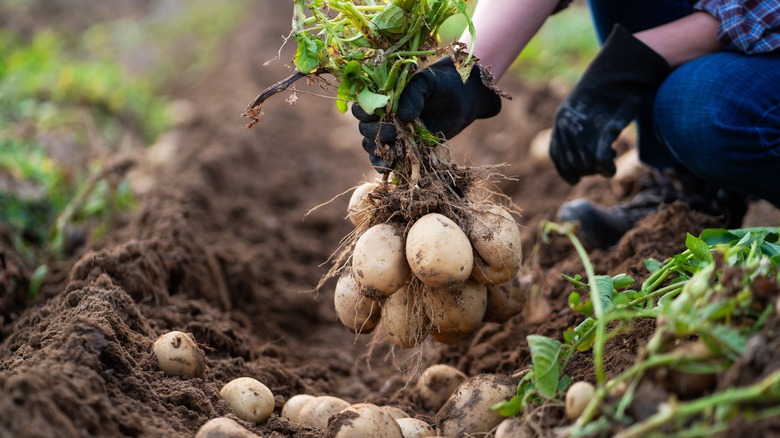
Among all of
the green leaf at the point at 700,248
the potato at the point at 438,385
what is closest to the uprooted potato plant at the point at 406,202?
the potato at the point at 438,385

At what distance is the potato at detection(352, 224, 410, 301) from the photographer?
1.99 m

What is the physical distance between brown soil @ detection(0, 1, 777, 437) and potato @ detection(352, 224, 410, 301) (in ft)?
1.29

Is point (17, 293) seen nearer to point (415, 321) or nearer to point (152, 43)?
point (415, 321)

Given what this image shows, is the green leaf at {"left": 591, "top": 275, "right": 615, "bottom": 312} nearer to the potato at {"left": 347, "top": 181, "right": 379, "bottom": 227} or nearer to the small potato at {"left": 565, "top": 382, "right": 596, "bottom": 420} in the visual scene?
the small potato at {"left": 565, "top": 382, "right": 596, "bottom": 420}

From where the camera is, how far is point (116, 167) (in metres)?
3.71

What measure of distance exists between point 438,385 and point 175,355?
0.82 m

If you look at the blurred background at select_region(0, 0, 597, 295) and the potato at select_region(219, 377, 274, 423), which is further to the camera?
the blurred background at select_region(0, 0, 597, 295)

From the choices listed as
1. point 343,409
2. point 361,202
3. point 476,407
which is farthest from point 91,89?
point 476,407

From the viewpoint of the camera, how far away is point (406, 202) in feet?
6.81

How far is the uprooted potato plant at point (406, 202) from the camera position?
1972 millimetres

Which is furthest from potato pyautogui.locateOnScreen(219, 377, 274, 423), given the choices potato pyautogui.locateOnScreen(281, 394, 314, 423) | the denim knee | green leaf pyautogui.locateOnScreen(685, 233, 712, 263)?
the denim knee

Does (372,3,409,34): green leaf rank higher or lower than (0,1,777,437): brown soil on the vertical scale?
higher

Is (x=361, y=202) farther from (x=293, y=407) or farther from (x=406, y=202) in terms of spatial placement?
(x=293, y=407)

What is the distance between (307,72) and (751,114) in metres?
1.48
